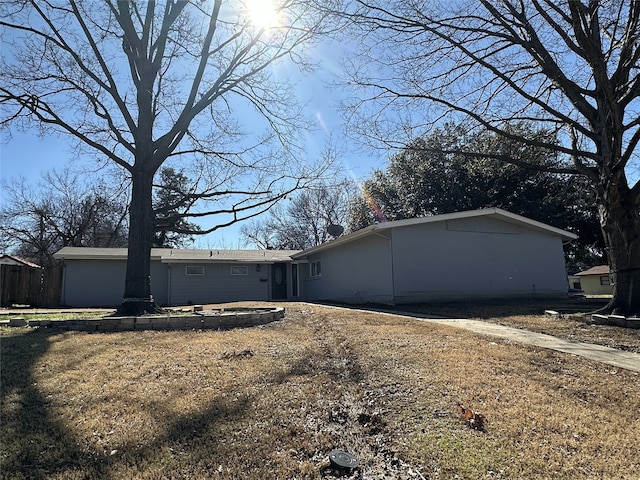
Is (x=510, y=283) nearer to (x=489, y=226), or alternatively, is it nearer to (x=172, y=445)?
(x=489, y=226)

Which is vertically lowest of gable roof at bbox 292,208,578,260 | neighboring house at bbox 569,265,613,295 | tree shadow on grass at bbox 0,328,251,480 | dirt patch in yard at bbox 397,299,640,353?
tree shadow on grass at bbox 0,328,251,480

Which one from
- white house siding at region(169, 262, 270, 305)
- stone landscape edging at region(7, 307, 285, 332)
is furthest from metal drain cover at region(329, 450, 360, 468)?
white house siding at region(169, 262, 270, 305)

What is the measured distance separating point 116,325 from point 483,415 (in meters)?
6.74

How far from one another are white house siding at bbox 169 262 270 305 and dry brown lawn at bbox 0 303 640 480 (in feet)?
45.8

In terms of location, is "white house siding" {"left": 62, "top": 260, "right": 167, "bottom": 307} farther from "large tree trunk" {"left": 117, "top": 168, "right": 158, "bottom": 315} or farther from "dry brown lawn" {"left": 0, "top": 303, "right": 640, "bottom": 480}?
"dry brown lawn" {"left": 0, "top": 303, "right": 640, "bottom": 480}

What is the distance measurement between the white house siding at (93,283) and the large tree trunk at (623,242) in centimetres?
1755

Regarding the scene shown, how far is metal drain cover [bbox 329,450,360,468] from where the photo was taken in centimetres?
275

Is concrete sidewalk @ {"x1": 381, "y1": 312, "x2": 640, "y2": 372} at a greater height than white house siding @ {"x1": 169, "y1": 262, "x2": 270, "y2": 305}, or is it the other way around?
white house siding @ {"x1": 169, "y1": 262, "x2": 270, "y2": 305}

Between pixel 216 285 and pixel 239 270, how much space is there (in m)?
1.42

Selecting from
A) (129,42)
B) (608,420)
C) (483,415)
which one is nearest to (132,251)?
(129,42)

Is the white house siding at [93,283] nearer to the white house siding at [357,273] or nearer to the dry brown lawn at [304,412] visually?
the white house siding at [357,273]

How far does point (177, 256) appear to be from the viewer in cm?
2019

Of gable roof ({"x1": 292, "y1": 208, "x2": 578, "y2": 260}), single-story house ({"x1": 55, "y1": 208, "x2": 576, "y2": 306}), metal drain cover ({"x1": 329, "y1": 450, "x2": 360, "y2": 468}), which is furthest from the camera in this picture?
single-story house ({"x1": 55, "y1": 208, "x2": 576, "y2": 306})

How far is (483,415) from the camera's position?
355cm
